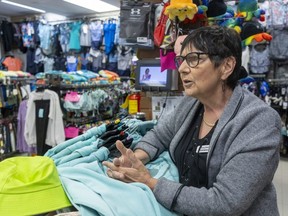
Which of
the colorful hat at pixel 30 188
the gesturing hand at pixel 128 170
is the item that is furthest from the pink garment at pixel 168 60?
the colorful hat at pixel 30 188

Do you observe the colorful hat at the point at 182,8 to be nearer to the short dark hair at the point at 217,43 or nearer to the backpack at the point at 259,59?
the short dark hair at the point at 217,43

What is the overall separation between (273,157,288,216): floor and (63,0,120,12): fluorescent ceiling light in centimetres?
520

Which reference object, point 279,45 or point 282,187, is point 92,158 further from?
→ point 279,45

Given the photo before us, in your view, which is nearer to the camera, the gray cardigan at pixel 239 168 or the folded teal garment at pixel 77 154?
the gray cardigan at pixel 239 168

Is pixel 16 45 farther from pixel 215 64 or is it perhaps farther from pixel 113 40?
pixel 215 64

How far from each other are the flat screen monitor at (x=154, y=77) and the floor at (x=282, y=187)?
1.91m

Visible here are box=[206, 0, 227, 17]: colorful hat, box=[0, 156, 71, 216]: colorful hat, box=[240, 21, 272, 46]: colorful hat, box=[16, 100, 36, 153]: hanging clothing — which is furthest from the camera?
box=[16, 100, 36, 153]: hanging clothing

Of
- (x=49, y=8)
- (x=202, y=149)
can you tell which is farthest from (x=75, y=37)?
(x=202, y=149)

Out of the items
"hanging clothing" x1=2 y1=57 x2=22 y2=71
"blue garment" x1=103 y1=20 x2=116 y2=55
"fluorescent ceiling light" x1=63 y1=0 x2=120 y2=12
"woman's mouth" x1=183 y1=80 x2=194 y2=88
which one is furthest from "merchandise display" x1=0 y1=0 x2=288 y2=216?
"hanging clothing" x1=2 y1=57 x2=22 y2=71

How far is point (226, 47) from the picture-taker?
1.12 metres

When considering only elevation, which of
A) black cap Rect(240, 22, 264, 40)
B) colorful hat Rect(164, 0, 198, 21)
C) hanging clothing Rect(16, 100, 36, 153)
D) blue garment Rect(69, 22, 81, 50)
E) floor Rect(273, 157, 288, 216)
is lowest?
floor Rect(273, 157, 288, 216)

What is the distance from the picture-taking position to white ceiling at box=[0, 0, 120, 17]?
6645 mm

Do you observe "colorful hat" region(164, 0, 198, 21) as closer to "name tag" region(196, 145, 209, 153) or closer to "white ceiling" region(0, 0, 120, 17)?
"name tag" region(196, 145, 209, 153)

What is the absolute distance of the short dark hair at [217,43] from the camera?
3.65 feet
